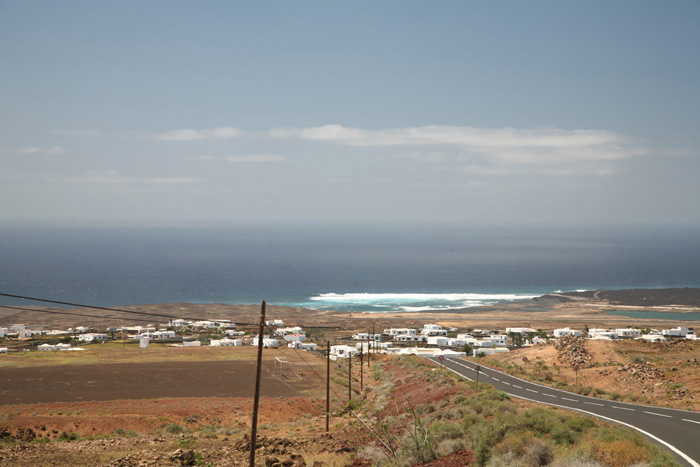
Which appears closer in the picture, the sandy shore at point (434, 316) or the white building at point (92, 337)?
the white building at point (92, 337)

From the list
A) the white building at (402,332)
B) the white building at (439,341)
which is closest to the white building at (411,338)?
the white building at (402,332)

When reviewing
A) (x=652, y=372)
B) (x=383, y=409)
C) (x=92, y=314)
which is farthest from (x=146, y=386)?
(x=92, y=314)

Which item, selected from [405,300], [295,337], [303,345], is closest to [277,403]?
[303,345]

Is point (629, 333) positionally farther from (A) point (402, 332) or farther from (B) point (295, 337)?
(B) point (295, 337)

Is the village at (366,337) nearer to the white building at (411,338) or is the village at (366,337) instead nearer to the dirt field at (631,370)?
the white building at (411,338)

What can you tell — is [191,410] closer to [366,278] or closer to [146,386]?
[146,386]

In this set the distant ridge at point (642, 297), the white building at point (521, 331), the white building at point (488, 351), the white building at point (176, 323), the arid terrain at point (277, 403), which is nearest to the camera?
the arid terrain at point (277, 403)

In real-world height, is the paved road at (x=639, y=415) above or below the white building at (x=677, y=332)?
above

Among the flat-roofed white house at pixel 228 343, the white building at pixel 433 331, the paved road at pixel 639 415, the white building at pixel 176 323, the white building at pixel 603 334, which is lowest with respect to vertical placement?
the flat-roofed white house at pixel 228 343
